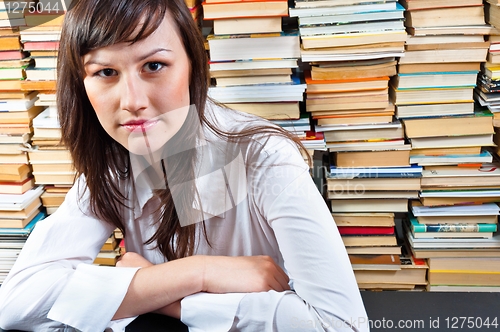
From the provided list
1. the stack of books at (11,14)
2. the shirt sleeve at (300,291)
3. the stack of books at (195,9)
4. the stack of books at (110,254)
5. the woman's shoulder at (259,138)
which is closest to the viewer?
the shirt sleeve at (300,291)

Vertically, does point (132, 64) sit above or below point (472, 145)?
above

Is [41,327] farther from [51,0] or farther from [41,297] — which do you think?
[51,0]

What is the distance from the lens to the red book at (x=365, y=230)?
1824mm

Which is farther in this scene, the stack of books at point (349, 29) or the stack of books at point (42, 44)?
the stack of books at point (42, 44)

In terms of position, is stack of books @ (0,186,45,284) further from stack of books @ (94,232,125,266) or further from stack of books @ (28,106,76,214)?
stack of books @ (94,232,125,266)

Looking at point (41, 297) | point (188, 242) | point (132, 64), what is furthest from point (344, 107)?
point (41, 297)

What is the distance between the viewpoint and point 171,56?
948 millimetres

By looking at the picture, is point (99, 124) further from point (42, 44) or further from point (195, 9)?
point (42, 44)

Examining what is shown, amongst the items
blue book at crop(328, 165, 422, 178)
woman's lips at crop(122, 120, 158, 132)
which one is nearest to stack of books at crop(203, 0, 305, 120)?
blue book at crop(328, 165, 422, 178)

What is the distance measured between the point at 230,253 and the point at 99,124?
36 centimetres

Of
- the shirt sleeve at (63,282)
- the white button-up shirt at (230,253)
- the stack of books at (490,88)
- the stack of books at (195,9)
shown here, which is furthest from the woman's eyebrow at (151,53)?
the stack of books at (490,88)

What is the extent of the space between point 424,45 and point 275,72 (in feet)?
1.42

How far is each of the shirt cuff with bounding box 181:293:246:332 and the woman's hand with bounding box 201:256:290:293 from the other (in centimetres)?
3

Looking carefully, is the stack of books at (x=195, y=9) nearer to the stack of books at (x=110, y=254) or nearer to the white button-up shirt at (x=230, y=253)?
the white button-up shirt at (x=230, y=253)
